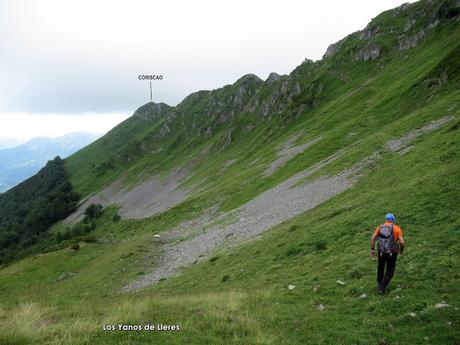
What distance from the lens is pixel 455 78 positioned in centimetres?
5888

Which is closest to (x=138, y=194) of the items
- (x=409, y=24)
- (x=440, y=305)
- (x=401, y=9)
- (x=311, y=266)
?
(x=409, y=24)

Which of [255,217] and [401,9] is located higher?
[401,9]

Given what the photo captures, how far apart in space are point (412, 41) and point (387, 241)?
120 meters

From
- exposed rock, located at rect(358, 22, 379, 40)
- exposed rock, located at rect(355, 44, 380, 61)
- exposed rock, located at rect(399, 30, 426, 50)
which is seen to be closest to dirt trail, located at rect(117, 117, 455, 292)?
exposed rock, located at rect(399, 30, 426, 50)

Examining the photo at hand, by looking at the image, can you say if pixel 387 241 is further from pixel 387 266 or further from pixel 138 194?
pixel 138 194

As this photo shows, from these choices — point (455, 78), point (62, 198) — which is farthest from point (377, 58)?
point (62, 198)

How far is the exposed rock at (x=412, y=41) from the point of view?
11206 cm

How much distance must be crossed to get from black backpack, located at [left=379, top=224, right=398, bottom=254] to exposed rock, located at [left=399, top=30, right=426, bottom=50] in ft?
381

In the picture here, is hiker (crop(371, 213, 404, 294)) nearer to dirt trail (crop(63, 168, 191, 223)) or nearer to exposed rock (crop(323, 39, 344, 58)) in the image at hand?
dirt trail (crop(63, 168, 191, 223))

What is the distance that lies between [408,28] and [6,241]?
186386mm

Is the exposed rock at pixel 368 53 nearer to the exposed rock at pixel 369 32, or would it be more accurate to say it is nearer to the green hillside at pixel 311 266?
the exposed rock at pixel 369 32

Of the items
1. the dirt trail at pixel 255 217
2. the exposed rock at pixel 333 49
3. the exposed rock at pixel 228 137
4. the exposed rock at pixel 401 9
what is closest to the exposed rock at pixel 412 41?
the exposed rock at pixel 401 9

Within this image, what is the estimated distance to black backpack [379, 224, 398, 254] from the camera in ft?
50.7

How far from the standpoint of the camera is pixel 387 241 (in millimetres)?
15531
